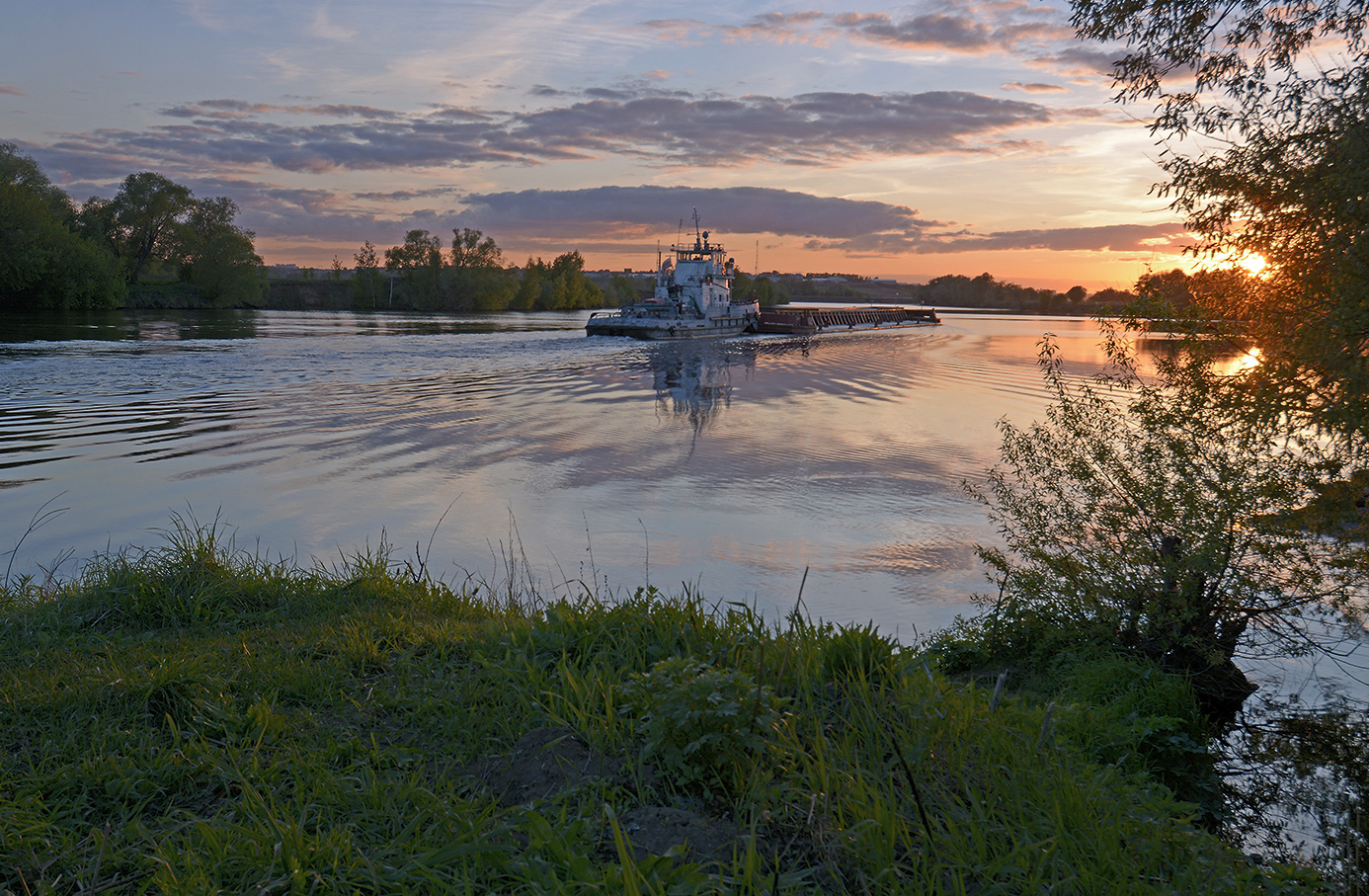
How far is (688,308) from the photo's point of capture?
6062cm

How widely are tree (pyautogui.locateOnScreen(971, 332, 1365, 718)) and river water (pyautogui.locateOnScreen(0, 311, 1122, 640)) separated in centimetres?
156

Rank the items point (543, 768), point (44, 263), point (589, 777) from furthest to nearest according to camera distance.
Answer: point (44, 263) < point (543, 768) < point (589, 777)

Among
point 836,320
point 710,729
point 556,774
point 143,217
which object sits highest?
point 143,217

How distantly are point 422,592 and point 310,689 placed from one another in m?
2.05

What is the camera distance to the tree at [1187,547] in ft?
20.3

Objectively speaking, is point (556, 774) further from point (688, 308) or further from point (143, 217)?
point (143, 217)

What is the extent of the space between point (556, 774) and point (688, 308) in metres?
58.6

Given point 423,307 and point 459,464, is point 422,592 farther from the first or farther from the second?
point 423,307

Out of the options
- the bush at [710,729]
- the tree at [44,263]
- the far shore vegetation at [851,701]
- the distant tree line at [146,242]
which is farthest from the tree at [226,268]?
the bush at [710,729]

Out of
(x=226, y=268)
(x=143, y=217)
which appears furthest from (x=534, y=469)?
(x=143, y=217)

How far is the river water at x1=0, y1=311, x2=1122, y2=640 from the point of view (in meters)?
9.20

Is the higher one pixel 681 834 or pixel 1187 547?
pixel 1187 547

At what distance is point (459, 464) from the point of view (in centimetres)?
1452

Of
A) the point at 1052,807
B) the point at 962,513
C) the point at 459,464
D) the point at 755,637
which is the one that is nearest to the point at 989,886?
the point at 1052,807
